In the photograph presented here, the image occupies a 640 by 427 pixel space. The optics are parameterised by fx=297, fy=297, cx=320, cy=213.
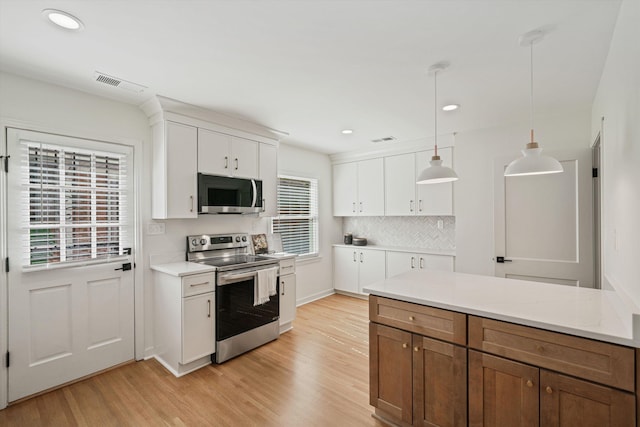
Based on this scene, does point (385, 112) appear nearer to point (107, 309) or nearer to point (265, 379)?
point (265, 379)

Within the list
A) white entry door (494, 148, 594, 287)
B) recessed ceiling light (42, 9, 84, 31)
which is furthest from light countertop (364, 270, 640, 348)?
recessed ceiling light (42, 9, 84, 31)

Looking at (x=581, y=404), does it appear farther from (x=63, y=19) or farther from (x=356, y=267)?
(x=356, y=267)

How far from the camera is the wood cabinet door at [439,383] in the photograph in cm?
170

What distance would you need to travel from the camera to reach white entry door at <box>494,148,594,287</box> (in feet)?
9.71

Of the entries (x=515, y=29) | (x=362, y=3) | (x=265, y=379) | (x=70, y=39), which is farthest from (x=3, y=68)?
(x=515, y=29)

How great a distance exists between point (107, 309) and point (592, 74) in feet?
15.1

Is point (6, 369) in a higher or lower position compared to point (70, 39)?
lower

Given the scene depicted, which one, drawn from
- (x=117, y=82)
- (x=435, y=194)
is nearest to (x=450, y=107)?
(x=435, y=194)

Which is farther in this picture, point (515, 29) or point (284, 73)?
point (284, 73)

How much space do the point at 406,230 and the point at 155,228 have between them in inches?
144

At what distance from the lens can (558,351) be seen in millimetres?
1407

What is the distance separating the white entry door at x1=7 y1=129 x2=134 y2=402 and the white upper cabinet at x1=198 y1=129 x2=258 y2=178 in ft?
2.27

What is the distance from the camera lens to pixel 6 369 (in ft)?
7.35

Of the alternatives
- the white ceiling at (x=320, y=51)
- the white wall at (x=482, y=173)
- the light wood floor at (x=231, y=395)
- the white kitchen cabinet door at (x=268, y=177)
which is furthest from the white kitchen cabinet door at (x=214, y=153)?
the white wall at (x=482, y=173)
